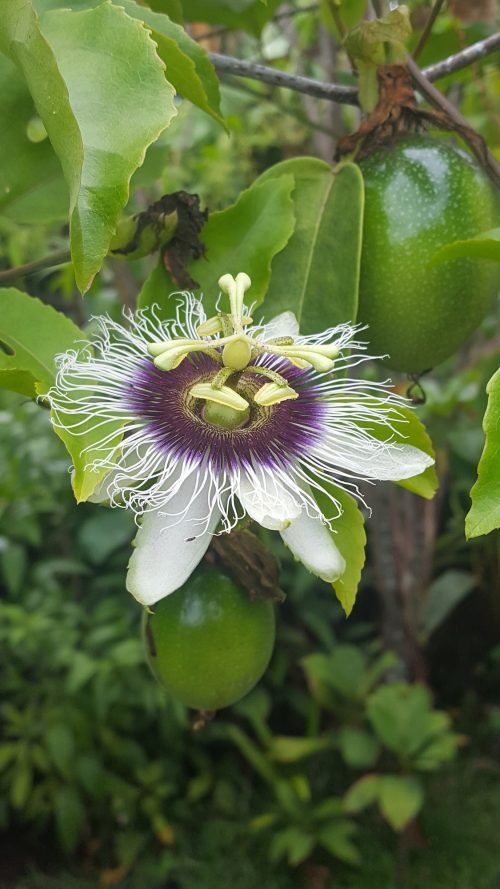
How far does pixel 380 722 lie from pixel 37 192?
150cm

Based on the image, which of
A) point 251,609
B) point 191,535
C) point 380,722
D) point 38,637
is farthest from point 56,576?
point 191,535

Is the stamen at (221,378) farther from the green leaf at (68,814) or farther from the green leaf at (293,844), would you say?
the green leaf at (68,814)

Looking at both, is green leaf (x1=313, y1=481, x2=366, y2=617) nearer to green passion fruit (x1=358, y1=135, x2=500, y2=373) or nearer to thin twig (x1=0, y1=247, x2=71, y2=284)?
green passion fruit (x1=358, y1=135, x2=500, y2=373)

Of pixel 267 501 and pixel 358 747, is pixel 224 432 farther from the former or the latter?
pixel 358 747

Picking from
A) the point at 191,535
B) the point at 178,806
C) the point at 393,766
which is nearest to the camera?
the point at 191,535

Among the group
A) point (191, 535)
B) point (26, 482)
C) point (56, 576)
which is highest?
point (191, 535)

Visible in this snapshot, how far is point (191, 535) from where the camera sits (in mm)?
537

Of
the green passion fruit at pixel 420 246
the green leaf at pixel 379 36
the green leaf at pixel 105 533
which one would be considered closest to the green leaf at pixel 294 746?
the green leaf at pixel 105 533

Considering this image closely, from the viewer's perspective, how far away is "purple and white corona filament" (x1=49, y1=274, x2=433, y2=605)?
0.52m

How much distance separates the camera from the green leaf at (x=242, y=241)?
0.62 metres

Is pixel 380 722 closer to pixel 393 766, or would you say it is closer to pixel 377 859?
pixel 393 766

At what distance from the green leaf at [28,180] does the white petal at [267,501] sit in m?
0.26

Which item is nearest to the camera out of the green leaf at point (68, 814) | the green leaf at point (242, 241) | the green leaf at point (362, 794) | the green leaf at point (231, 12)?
the green leaf at point (242, 241)

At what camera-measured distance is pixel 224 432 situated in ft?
2.01
